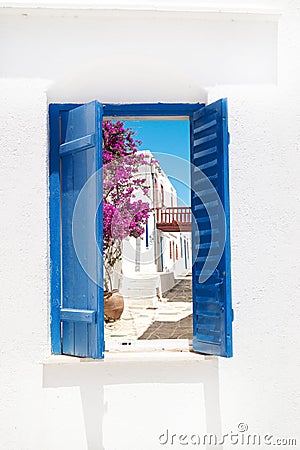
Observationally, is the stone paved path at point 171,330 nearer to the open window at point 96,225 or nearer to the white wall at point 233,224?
the white wall at point 233,224

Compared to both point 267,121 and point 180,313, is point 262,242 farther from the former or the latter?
point 180,313

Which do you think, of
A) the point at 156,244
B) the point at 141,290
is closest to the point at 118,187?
the point at 141,290

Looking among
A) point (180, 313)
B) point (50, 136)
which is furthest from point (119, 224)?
point (50, 136)

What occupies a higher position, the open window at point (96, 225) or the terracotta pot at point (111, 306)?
the open window at point (96, 225)

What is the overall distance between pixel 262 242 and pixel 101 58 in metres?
1.93

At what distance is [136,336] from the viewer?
10.0m

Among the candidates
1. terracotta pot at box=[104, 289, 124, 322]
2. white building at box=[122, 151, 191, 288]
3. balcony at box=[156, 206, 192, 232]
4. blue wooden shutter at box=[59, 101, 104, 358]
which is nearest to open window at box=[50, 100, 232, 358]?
blue wooden shutter at box=[59, 101, 104, 358]

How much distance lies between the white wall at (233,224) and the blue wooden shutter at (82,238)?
0.53 feet

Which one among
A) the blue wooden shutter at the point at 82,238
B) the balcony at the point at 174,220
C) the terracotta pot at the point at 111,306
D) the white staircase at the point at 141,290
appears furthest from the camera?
the balcony at the point at 174,220

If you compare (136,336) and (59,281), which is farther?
(136,336)

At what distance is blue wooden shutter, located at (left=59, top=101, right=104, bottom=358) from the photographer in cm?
461

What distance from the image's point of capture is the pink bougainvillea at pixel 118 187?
11.9 m

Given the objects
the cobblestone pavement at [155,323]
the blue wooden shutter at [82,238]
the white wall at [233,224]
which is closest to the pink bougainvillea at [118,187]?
the cobblestone pavement at [155,323]

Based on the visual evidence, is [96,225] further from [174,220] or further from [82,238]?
[174,220]
